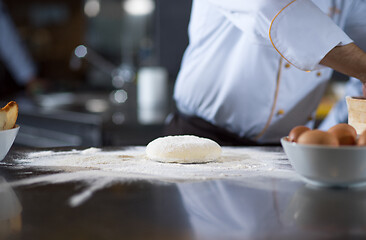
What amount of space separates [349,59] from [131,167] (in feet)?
1.96

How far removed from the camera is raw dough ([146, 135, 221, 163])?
0.96m

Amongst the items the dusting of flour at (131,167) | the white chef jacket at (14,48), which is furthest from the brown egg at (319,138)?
the white chef jacket at (14,48)

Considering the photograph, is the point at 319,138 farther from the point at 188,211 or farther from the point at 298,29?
the point at 298,29

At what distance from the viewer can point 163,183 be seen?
0.80m

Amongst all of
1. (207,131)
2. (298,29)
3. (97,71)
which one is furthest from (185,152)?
(97,71)

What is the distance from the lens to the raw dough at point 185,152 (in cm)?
96

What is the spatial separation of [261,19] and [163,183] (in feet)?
1.80

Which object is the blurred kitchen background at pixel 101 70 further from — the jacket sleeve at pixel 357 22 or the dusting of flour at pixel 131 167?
the dusting of flour at pixel 131 167

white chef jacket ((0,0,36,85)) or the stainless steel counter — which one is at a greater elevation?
the stainless steel counter

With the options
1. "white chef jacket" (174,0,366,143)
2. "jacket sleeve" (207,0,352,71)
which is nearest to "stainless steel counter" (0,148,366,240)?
"jacket sleeve" (207,0,352,71)

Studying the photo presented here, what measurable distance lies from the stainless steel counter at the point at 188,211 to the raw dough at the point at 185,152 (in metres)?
0.15

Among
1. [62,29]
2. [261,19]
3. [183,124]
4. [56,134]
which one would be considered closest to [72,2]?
[62,29]

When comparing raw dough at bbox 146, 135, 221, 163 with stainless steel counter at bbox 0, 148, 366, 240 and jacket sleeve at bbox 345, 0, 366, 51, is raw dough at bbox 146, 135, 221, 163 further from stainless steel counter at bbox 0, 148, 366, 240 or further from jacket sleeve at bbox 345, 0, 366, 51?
jacket sleeve at bbox 345, 0, 366, 51

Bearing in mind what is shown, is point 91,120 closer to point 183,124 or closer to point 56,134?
point 56,134
